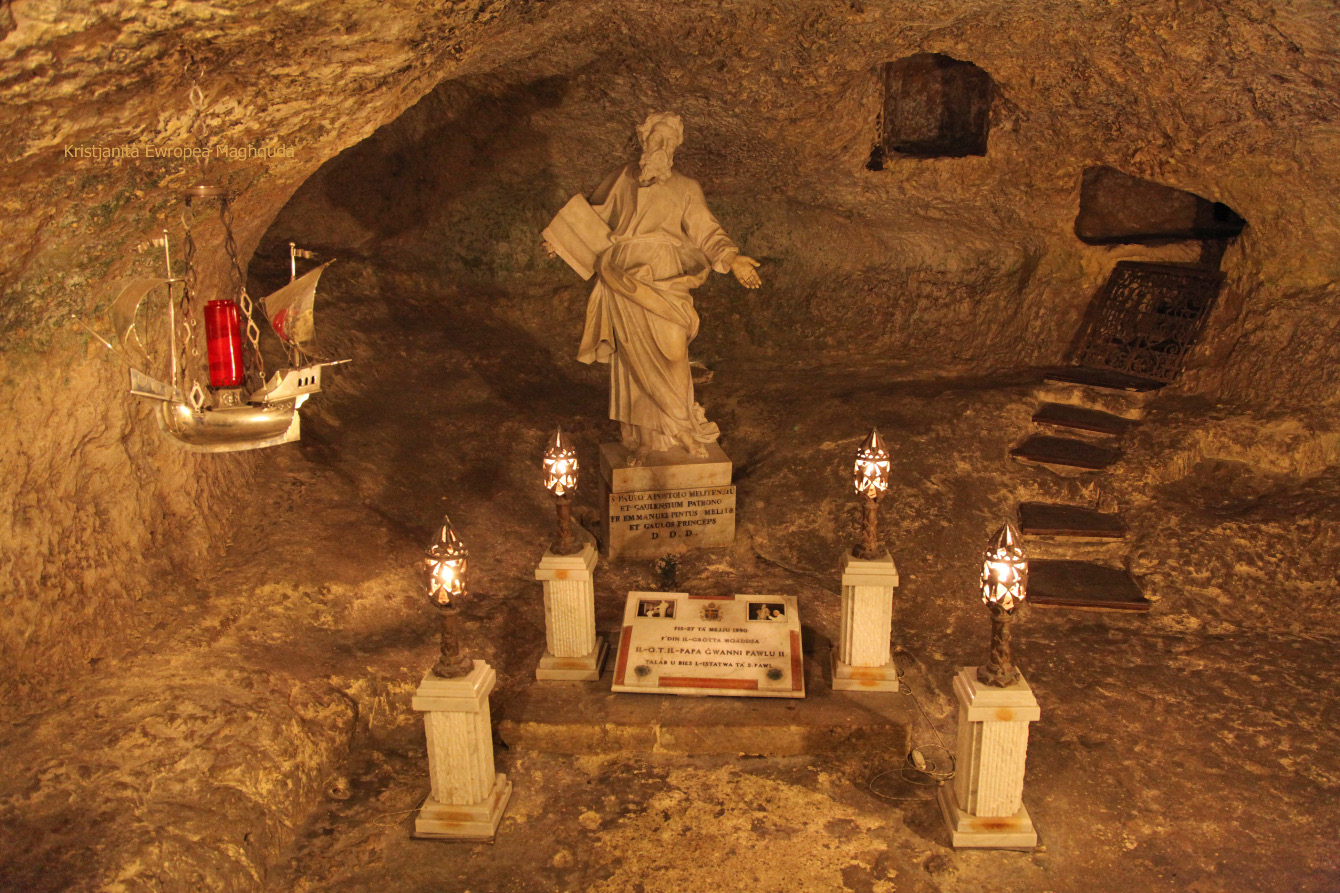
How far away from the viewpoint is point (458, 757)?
442 cm

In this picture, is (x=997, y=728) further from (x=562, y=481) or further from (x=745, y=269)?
(x=745, y=269)

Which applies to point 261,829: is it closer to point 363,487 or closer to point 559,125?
point 363,487

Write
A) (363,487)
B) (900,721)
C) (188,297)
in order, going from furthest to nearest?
(363,487)
(900,721)
(188,297)

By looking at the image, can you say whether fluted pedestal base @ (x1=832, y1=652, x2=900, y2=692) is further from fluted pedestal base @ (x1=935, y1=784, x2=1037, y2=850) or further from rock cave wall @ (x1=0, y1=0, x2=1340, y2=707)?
rock cave wall @ (x1=0, y1=0, x2=1340, y2=707)

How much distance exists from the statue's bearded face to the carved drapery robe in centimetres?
8

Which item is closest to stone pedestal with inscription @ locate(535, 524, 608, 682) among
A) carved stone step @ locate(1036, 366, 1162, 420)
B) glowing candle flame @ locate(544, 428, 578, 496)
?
glowing candle flame @ locate(544, 428, 578, 496)

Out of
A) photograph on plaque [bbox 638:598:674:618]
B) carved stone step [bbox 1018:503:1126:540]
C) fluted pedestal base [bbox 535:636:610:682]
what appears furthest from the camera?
carved stone step [bbox 1018:503:1126:540]

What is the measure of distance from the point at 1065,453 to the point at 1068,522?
0.65 metres

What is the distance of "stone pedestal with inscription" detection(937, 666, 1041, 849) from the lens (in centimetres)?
424

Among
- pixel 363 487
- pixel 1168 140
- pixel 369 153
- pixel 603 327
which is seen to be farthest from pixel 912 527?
pixel 369 153

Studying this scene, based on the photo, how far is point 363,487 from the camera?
22.5 ft

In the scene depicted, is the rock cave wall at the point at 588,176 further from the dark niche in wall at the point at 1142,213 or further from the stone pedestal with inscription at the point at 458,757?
the stone pedestal with inscription at the point at 458,757

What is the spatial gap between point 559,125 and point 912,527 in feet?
14.5

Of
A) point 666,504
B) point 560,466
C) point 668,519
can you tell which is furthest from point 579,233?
point 668,519
